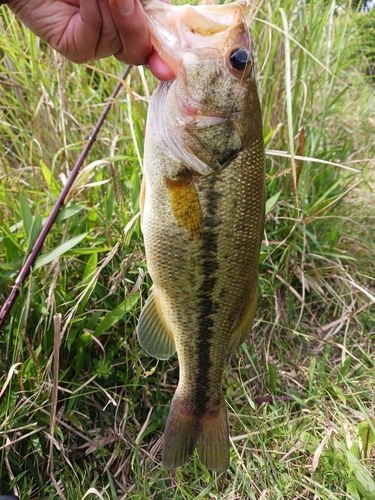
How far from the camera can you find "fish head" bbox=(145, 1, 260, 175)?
140 centimetres

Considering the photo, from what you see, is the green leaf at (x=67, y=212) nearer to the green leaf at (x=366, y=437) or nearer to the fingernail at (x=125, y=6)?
the fingernail at (x=125, y=6)

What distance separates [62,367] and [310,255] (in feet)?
5.07

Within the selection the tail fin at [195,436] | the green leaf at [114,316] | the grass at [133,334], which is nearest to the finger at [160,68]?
the grass at [133,334]

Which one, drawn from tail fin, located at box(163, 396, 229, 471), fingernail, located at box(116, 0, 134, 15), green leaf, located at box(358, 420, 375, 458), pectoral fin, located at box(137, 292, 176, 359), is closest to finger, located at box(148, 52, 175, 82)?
fingernail, located at box(116, 0, 134, 15)

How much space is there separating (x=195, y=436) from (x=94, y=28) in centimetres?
150

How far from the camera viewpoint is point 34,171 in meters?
2.44

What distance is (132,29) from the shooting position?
4.50 ft

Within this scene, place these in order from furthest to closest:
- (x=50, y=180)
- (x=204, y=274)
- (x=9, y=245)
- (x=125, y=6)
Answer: (x=50, y=180)
(x=9, y=245)
(x=204, y=274)
(x=125, y=6)

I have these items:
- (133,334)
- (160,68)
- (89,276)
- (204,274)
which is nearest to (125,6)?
(160,68)

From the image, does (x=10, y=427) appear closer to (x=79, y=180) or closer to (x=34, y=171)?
(x=79, y=180)

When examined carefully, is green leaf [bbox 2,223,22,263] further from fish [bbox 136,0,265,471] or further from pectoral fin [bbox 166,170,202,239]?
pectoral fin [bbox 166,170,202,239]

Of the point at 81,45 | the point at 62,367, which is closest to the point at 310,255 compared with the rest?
the point at 62,367

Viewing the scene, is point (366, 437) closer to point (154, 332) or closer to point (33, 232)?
point (154, 332)

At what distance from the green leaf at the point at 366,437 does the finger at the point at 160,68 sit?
1.62 m
